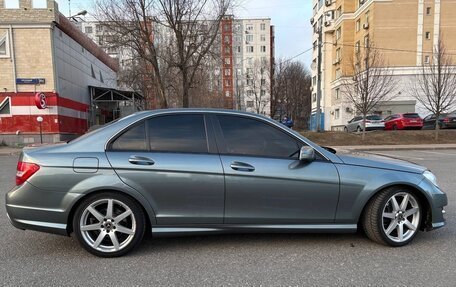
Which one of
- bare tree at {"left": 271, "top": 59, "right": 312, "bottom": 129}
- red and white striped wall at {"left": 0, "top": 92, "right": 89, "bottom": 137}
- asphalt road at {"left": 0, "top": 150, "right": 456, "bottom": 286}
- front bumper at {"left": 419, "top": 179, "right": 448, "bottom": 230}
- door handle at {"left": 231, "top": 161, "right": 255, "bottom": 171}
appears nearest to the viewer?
asphalt road at {"left": 0, "top": 150, "right": 456, "bottom": 286}

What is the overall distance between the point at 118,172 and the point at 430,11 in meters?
44.2

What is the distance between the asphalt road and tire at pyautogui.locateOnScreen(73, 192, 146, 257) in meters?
0.14

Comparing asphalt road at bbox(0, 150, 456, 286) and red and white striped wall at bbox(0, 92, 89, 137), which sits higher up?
red and white striped wall at bbox(0, 92, 89, 137)

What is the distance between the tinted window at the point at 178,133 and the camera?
399 centimetres

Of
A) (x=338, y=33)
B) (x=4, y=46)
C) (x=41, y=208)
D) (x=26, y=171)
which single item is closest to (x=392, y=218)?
(x=41, y=208)

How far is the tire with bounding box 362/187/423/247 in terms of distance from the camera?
4078mm

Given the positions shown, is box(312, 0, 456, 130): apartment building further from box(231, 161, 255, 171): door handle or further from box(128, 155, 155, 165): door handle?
box(128, 155, 155, 165): door handle

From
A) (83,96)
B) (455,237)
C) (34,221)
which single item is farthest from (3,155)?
(455,237)

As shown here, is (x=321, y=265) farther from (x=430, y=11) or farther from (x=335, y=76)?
(x=335, y=76)

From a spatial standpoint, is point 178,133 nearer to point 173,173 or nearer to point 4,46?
point 173,173

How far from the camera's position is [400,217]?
4.16 metres

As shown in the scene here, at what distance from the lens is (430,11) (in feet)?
126

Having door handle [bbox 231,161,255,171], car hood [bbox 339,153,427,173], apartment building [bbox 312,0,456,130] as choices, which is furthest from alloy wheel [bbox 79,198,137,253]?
apartment building [bbox 312,0,456,130]

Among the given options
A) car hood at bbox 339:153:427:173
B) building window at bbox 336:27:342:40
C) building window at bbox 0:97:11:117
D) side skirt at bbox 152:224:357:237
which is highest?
building window at bbox 336:27:342:40
